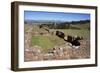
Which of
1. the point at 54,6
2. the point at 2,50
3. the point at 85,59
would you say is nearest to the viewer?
the point at 2,50

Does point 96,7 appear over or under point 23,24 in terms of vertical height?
over

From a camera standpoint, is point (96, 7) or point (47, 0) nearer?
point (47, 0)

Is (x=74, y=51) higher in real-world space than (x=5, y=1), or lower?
lower

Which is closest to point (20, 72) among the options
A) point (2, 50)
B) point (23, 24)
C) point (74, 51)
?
point (2, 50)

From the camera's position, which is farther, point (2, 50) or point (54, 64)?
point (54, 64)

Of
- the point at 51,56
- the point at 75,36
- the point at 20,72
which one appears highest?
the point at 75,36

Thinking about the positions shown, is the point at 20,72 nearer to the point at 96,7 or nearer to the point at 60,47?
the point at 60,47

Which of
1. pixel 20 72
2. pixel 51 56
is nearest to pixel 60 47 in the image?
pixel 51 56

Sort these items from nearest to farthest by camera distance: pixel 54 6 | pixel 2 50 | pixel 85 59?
pixel 2 50 < pixel 54 6 < pixel 85 59

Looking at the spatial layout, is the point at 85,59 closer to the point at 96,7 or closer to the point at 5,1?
the point at 96,7
